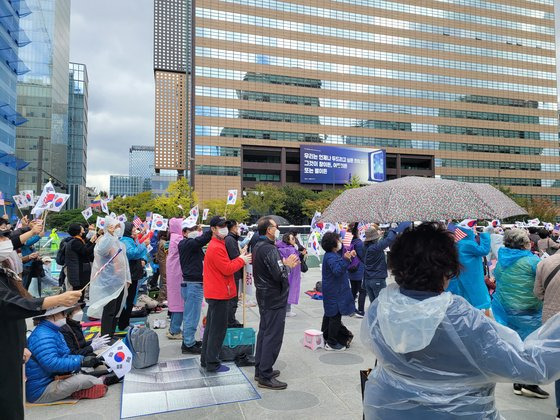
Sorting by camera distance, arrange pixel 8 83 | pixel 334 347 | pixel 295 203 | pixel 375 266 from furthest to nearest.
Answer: pixel 295 203 → pixel 8 83 → pixel 375 266 → pixel 334 347

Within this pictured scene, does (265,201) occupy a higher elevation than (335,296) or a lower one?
higher

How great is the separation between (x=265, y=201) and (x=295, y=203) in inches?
202

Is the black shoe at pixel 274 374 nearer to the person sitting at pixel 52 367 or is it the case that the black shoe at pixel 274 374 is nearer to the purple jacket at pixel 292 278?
the person sitting at pixel 52 367

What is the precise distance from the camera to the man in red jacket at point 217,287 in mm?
5090

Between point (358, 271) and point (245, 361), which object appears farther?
point (358, 271)

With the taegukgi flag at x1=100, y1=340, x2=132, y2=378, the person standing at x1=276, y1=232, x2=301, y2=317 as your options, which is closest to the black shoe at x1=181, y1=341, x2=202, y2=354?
the taegukgi flag at x1=100, y1=340, x2=132, y2=378

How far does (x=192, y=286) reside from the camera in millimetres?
6324

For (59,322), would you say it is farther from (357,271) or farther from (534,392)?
(357,271)

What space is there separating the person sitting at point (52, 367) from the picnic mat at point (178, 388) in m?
0.58

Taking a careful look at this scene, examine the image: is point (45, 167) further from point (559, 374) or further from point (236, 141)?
point (559, 374)

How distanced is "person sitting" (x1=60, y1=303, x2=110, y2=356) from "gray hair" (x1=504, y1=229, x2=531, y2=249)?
16.3ft

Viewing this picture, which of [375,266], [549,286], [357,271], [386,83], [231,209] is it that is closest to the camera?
[549,286]

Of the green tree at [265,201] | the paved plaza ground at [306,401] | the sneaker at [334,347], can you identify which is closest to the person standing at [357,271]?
the sneaker at [334,347]

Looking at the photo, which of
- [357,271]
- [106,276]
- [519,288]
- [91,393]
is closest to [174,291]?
[106,276]
